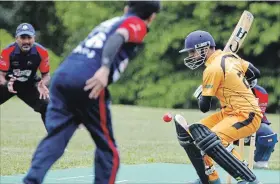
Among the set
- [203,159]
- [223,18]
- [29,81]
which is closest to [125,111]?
[223,18]

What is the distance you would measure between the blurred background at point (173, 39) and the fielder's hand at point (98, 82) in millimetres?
26554

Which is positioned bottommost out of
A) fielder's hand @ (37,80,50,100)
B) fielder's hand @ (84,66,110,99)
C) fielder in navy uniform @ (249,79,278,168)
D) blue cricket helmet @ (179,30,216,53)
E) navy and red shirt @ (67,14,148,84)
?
fielder in navy uniform @ (249,79,278,168)

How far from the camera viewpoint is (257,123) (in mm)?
7844

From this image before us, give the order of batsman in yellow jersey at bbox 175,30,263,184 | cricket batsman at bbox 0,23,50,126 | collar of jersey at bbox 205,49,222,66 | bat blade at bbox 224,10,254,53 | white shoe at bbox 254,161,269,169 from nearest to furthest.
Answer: batsman in yellow jersey at bbox 175,30,263,184 → collar of jersey at bbox 205,49,222,66 → bat blade at bbox 224,10,254,53 → cricket batsman at bbox 0,23,50,126 → white shoe at bbox 254,161,269,169

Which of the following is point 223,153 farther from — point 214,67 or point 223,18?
point 223,18

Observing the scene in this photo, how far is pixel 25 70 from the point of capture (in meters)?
10.6

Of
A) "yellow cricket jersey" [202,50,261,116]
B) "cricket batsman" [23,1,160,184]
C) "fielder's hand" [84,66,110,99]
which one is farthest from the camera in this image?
"yellow cricket jersey" [202,50,261,116]

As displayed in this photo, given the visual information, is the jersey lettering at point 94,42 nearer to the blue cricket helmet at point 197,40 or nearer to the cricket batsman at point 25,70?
the blue cricket helmet at point 197,40

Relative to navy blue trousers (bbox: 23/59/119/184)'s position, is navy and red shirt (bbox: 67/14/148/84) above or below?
above

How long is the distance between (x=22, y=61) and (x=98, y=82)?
503 cm

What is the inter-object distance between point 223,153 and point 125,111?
54.7 ft

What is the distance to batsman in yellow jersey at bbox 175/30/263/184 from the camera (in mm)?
7520

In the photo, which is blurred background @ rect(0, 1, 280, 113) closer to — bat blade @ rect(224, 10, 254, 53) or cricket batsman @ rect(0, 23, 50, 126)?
cricket batsman @ rect(0, 23, 50, 126)

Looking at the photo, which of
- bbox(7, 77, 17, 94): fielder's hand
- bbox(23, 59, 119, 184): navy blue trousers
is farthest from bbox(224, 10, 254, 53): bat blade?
bbox(23, 59, 119, 184): navy blue trousers
